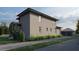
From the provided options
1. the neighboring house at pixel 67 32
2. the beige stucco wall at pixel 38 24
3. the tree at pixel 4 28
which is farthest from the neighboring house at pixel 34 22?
the tree at pixel 4 28

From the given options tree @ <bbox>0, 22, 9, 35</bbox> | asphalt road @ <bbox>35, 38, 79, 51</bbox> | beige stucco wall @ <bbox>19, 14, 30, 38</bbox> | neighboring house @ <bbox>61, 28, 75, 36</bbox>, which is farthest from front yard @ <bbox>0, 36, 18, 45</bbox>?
neighboring house @ <bbox>61, 28, 75, 36</bbox>

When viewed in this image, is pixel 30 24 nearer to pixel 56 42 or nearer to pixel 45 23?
pixel 45 23

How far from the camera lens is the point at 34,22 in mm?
11812

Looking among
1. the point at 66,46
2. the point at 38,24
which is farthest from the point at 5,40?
the point at 66,46

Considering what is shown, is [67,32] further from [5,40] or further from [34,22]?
[5,40]

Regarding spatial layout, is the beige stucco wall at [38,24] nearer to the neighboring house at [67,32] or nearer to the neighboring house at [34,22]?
the neighboring house at [34,22]

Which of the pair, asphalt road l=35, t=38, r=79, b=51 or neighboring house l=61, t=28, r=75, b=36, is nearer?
asphalt road l=35, t=38, r=79, b=51

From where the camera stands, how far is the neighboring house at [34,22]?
11.7 metres

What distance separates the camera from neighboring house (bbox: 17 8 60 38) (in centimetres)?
1170

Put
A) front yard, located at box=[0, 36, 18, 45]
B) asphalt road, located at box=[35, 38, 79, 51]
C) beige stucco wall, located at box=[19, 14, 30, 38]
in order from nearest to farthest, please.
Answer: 1. asphalt road, located at box=[35, 38, 79, 51]
2. front yard, located at box=[0, 36, 18, 45]
3. beige stucco wall, located at box=[19, 14, 30, 38]

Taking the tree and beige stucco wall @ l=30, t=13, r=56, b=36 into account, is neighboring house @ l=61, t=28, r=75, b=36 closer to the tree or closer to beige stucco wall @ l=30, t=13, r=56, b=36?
beige stucco wall @ l=30, t=13, r=56, b=36
